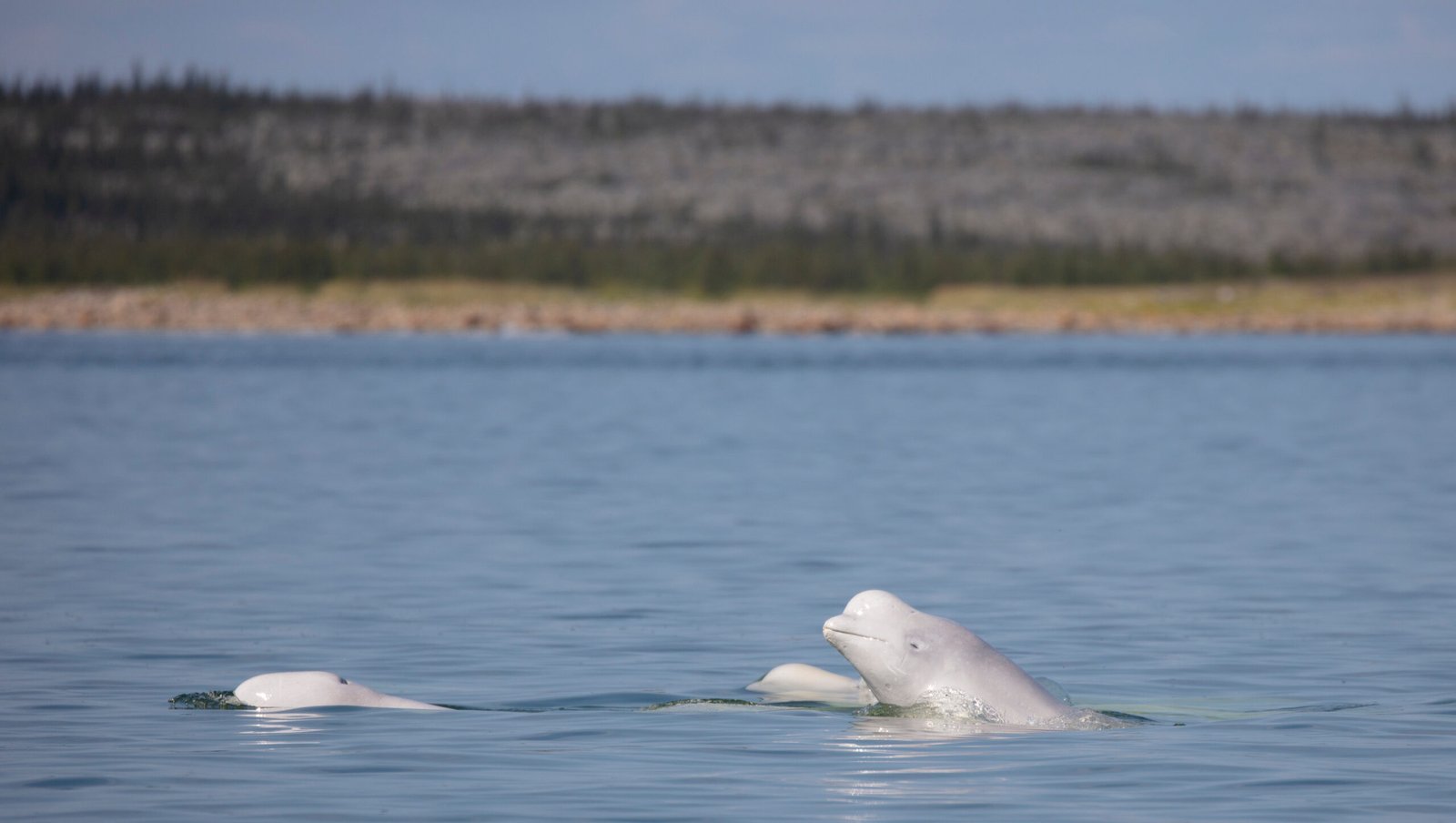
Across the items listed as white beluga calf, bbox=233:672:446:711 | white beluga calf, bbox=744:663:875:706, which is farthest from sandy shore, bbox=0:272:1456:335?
white beluga calf, bbox=233:672:446:711

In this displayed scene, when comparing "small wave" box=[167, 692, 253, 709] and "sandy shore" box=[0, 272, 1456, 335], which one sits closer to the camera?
"small wave" box=[167, 692, 253, 709]

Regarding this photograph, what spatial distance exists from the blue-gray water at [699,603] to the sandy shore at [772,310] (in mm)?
75047

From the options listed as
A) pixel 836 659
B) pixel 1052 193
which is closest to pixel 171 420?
pixel 836 659

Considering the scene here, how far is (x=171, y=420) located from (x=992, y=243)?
127928 millimetres

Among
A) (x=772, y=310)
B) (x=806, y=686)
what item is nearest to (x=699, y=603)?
(x=806, y=686)

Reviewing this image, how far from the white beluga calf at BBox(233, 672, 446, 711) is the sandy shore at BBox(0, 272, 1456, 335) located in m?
107

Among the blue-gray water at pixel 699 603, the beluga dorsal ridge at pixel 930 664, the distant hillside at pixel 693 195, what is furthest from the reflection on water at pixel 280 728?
the distant hillside at pixel 693 195

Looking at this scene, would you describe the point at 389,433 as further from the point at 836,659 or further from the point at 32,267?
the point at 32,267

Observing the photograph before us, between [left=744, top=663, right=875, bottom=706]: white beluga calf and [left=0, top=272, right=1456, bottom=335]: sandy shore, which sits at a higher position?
[left=0, top=272, right=1456, bottom=335]: sandy shore

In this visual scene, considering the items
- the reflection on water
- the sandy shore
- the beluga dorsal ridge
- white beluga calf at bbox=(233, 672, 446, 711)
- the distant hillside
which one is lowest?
the reflection on water

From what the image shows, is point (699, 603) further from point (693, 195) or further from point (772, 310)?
point (693, 195)

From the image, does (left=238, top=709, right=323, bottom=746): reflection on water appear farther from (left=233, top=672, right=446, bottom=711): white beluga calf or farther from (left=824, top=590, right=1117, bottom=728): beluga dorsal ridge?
(left=824, top=590, right=1117, bottom=728): beluga dorsal ridge

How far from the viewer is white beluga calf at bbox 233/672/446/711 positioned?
13.7 metres

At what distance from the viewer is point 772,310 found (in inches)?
5212
